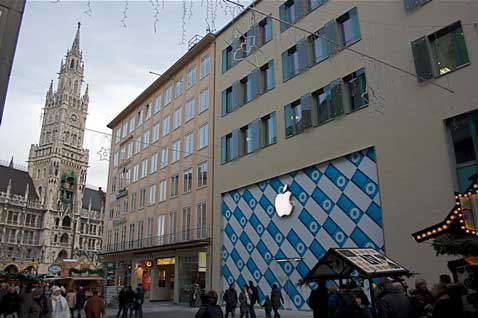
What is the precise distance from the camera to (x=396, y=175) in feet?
53.9

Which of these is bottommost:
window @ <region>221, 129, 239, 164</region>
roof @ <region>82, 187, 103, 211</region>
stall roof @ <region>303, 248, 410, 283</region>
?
stall roof @ <region>303, 248, 410, 283</region>

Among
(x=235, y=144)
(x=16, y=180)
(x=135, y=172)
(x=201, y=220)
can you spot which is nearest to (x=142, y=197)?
(x=135, y=172)

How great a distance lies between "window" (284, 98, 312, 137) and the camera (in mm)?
21312

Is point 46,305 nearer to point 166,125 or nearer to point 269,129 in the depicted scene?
point 269,129

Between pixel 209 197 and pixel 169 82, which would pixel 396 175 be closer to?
pixel 209 197

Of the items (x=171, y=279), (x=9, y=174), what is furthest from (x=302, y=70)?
(x=9, y=174)

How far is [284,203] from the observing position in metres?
21.6

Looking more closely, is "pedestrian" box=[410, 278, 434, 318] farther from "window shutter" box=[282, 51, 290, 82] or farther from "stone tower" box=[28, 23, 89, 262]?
"stone tower" box=[28, 23, 89, 262]

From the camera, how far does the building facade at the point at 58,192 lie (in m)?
97.3

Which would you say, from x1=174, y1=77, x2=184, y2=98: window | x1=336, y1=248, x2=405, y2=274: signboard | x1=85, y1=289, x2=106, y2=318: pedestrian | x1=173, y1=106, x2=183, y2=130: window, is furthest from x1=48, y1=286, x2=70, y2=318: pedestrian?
x1=174, y1=77, x2=184, y2=98: window

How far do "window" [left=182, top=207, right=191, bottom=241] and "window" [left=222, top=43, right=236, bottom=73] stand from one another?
10896mm

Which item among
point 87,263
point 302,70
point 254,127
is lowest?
point 87,263

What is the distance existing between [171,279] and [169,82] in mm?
17762

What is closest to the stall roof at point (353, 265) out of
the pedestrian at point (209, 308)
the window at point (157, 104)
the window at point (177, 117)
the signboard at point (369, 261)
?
the signboard at point (369, 261)
